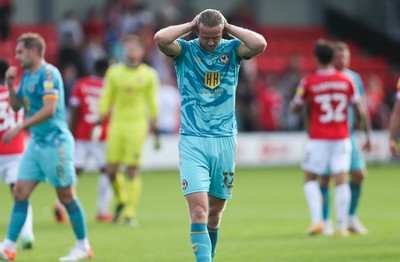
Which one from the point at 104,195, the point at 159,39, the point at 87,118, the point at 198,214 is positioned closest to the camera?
the point at 198,214

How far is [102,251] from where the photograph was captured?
1209 centimetres

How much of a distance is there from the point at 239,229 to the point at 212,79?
→ 552 cm

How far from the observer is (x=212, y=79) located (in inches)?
369

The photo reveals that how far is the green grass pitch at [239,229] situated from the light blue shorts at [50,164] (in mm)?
902

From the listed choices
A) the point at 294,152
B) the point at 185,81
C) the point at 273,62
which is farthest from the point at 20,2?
Result: the point at 185,81

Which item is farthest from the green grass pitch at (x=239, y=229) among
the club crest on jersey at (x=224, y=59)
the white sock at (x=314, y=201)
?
the club crest on jersey at (x=224, y=59)

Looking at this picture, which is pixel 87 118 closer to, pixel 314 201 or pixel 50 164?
pixel 314 201

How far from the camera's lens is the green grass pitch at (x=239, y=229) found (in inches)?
460

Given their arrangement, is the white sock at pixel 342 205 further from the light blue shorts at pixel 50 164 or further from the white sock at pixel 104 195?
the light blue shorts at pixel 50 164

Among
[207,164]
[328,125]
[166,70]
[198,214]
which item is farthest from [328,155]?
[166,70]

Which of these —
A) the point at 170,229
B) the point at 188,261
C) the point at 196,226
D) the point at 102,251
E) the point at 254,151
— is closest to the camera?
the point at 196,226

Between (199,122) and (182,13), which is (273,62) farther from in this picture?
(199,122)

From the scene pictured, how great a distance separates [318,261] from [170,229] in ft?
12.7

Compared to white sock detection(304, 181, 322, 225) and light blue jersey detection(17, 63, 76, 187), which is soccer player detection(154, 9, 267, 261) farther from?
white sock detection(304, 181, 322, 225)
